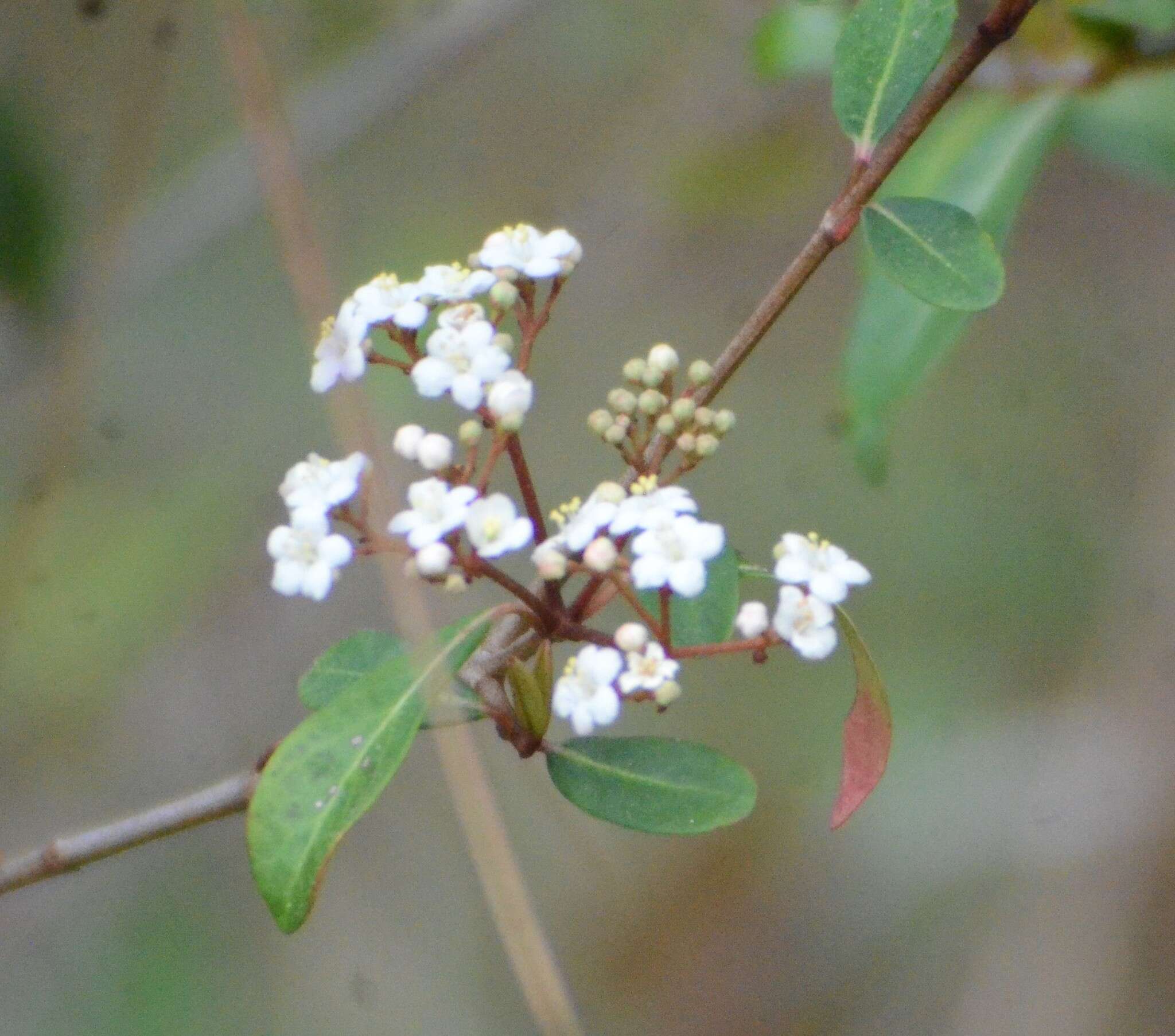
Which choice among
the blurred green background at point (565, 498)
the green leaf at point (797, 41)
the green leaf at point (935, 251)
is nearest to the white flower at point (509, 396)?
the green leaf at point (935, 251)

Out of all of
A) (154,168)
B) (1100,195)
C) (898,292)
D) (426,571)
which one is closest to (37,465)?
(154,168)

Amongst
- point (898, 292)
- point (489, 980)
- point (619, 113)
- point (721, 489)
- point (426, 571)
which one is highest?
point (426, 571)

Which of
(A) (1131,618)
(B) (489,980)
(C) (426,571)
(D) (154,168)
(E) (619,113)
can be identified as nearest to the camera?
(C) (426,571)

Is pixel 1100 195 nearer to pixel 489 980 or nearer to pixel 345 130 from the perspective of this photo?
pixel 345 130

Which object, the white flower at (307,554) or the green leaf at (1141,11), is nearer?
the white flower at (307,554)

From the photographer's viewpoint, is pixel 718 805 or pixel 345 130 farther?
pixel 345 130

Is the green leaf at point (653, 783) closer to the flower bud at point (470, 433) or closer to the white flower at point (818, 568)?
the white flower at point (818, 568)
